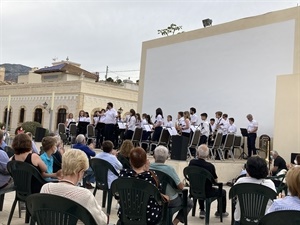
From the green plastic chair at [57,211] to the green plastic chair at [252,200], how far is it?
7.16ft

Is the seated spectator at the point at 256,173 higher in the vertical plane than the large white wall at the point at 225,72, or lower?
lower

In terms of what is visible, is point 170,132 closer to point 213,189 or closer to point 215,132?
point 215,132

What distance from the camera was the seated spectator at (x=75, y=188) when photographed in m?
3.00

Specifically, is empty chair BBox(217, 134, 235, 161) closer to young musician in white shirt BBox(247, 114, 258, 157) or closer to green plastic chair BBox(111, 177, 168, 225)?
young musician in white shirt BBox(247, 114, 258, 157)

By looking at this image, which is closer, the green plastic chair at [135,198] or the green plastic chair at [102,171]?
the green plastic chair at [135,198]

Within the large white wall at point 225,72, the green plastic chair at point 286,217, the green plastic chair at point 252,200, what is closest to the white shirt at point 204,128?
the large white wall at point 225,72

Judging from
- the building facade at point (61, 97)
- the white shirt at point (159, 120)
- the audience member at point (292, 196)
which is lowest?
the audience member at point (292, 196)

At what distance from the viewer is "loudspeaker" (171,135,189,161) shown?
9805 mm

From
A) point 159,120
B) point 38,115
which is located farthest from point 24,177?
point 38,115

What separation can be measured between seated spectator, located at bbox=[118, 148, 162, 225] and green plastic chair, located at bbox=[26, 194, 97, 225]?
1.26 metres

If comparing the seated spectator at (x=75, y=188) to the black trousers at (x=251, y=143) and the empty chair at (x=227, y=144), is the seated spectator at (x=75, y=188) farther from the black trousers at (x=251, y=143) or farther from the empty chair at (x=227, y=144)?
the black trousers at (x=251, y=143)

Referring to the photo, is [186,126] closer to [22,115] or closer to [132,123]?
[132,123]

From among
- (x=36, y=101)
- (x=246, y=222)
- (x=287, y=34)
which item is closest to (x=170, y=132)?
(x=287, y=34)

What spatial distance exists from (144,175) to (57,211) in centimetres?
140
